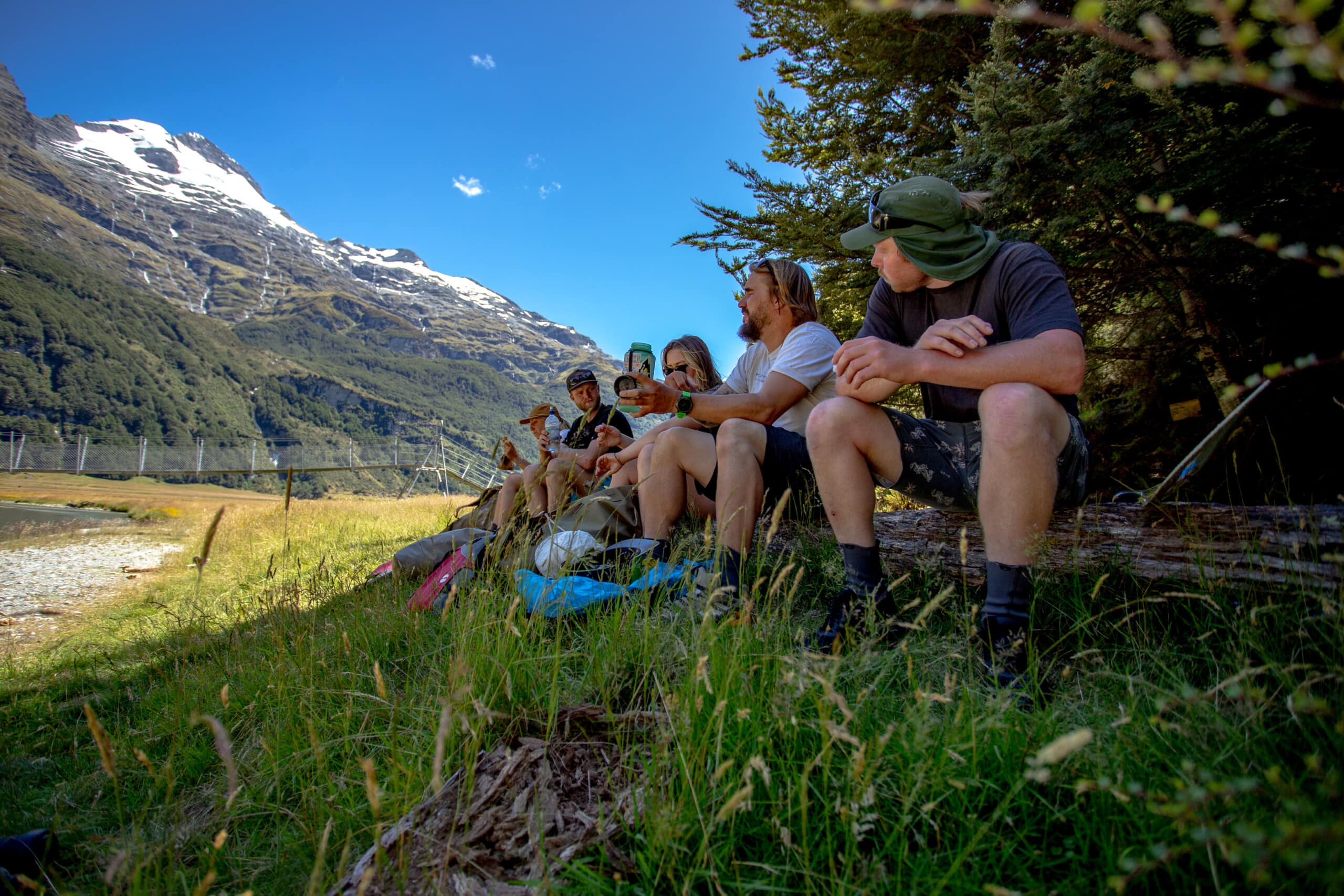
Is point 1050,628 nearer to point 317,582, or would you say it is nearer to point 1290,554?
point 1290,554

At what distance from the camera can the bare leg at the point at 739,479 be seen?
A: 7.46 ft

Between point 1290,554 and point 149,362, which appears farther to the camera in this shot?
point 149,362

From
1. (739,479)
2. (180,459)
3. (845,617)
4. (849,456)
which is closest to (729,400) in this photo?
(739,479)

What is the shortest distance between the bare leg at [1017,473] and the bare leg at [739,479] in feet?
2.58

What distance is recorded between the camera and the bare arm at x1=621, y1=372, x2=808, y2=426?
8.03 ft

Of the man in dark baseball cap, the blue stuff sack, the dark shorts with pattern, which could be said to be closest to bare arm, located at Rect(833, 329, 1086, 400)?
the dark shorts with pattern

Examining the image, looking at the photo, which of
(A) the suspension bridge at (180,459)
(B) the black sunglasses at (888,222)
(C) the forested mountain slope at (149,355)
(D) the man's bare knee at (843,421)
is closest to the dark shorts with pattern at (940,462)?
(D) the man's bare knee at (843,421)

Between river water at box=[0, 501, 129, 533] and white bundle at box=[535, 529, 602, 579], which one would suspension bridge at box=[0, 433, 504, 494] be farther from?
white bundle at box=[535, 529, 602, 579]

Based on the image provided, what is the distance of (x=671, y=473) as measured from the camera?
281 centimetres

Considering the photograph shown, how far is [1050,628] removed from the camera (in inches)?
74.8

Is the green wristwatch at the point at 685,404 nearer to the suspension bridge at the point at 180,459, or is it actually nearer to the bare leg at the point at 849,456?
the bare leg at the point at 849,456

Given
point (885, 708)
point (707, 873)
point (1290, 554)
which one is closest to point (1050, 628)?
point (1290, 554)

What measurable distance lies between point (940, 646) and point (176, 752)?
2304mm

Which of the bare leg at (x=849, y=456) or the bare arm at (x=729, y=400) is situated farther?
the bare arm at (x=729, y=400)
